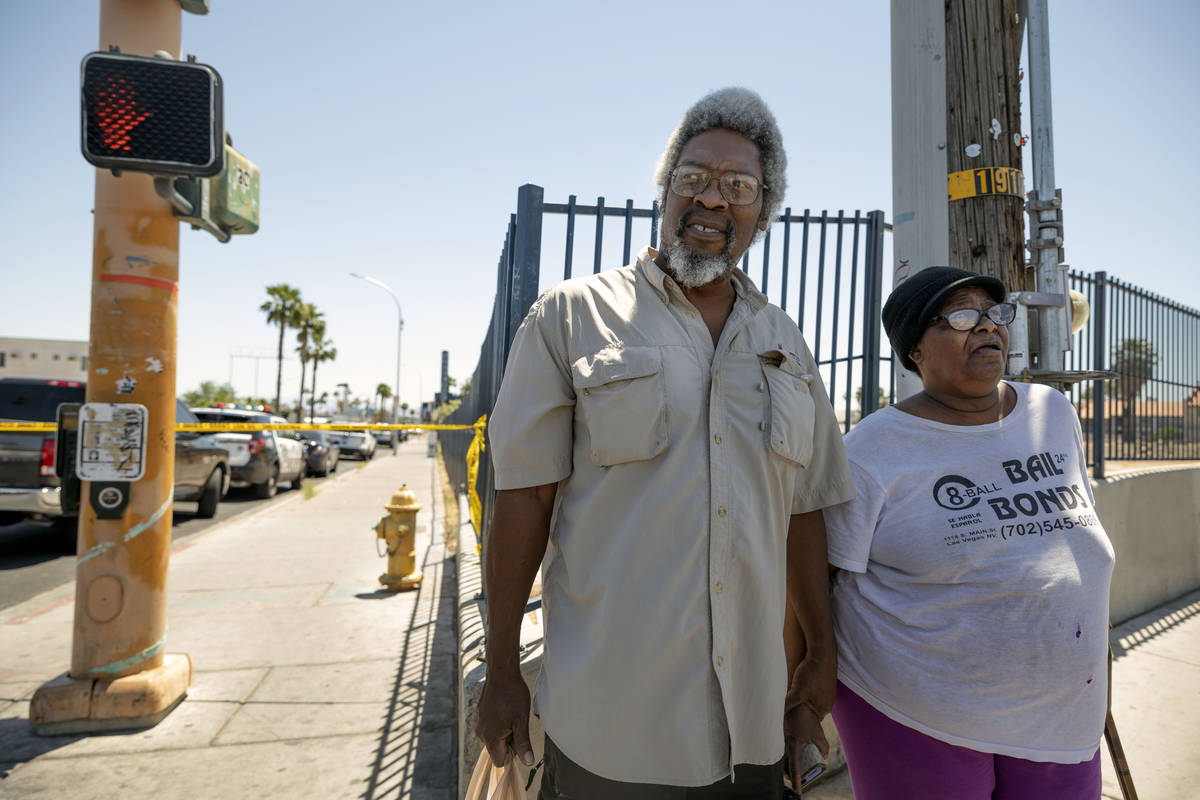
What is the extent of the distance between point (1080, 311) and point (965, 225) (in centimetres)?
72

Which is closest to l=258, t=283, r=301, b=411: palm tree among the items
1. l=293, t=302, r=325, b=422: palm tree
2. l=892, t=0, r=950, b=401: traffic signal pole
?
l=293, t=302, r=325, b=422: palm tree

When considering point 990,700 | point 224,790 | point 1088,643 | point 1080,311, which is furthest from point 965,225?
point 224,790

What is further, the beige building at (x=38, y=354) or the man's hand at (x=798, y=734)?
the beige building at (x=38, y=354)

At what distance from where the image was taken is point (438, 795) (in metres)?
3.09

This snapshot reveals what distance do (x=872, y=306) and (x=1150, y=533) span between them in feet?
12.9

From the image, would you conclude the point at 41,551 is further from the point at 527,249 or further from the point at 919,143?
the point at 919,143

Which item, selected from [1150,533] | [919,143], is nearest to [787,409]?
[919,143]

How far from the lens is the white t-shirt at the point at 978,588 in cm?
169

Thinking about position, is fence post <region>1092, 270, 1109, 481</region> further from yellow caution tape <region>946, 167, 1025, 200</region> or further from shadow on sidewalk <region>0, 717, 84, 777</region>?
shadow on sidewalk <region>0, 717, 84, 777</region>

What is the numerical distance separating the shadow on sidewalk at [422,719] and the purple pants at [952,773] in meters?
2.04

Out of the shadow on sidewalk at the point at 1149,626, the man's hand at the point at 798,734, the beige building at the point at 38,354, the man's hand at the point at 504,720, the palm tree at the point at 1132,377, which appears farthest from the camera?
the beige building at the point at 38,354

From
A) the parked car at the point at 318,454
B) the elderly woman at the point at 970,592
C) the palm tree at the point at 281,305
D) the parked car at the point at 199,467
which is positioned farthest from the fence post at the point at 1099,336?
the palm tree at the point at 281,305

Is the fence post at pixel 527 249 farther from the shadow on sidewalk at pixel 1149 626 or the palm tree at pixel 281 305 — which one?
the palm tree at pixel 281 305

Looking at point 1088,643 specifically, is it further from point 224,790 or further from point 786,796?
point 224,790
